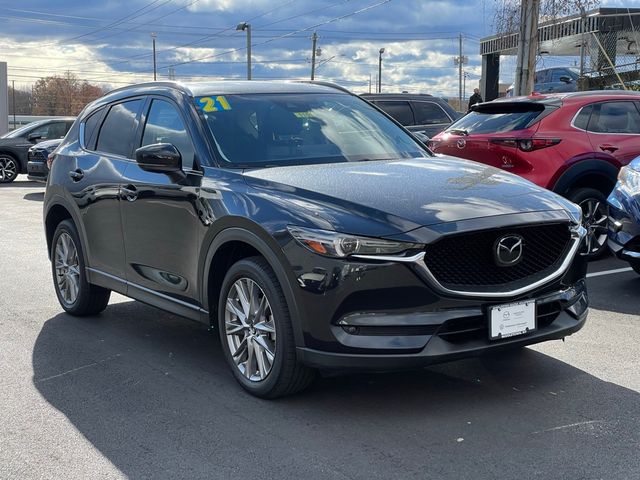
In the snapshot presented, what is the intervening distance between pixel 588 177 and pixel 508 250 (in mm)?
5131

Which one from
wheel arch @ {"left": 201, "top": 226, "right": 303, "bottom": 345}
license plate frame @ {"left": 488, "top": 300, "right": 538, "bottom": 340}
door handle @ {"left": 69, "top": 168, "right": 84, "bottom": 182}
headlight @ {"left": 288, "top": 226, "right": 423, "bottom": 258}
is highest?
door handle @ {"left": 69, "top": 168, "right": 84, "bottom": 182}

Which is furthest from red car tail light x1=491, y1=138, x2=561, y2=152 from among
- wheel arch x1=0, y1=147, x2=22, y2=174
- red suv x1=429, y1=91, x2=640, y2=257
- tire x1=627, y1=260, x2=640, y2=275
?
wheel arch x1=0, y1=147, x2=22, y2=174

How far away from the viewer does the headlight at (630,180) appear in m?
7.15

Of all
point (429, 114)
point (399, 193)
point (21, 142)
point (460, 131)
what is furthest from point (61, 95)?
point (399, 193)

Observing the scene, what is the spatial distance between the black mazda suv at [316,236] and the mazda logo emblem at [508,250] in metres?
0.01

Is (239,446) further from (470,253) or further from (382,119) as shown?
(382,119)

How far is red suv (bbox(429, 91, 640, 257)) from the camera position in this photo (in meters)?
8.63

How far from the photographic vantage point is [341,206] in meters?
4.19

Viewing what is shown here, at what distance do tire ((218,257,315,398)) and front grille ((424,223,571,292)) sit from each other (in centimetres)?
84

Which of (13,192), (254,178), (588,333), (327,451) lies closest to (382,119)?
(254,178)

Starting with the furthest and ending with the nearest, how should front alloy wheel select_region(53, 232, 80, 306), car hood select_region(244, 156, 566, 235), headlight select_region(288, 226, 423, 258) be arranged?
1. front alloy wheel select_region(53, 232, 80, 306)
2. car hood select_region(244, 156, 566, 235)
3. headlight select_region(288, 226, 423, 258)

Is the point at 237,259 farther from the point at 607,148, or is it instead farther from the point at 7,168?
the point at 7,168

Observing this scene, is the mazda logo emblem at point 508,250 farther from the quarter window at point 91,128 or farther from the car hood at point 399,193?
the quarter window at point 91,128

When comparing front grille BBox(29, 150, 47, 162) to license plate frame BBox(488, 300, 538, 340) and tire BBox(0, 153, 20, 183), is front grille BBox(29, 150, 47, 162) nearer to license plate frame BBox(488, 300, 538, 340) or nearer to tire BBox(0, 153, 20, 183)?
tire BBox(0, 153, 20, 183)
